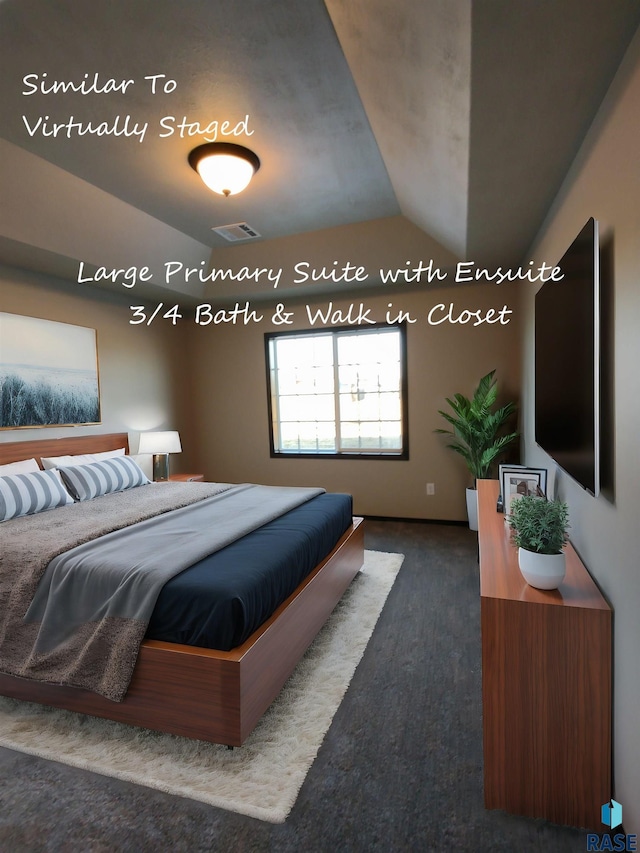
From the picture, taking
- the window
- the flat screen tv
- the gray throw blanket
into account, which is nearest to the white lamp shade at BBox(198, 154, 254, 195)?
the flat screen tv

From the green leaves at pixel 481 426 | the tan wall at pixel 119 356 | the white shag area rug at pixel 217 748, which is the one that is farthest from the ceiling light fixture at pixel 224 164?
the white shag area rug at pixel 217 748

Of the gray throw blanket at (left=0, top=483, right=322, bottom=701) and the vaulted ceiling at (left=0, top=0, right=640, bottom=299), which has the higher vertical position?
the vaulted ceiling at (left=0, top=0, right=640, bottom=299)

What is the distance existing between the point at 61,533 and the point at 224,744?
1.34 metres

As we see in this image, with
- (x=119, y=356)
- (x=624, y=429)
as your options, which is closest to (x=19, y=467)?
(x=119, y=356)

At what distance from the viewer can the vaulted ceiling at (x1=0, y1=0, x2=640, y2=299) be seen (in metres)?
1.50

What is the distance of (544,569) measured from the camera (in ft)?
4.75

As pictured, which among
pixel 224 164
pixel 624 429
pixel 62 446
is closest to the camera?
pixel 624 429

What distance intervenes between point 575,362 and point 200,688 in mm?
1843

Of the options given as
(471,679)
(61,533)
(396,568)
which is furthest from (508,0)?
(396,568)

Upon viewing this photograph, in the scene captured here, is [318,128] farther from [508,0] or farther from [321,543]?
[321,543]

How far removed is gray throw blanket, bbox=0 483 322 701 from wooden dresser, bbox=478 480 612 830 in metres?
1.26

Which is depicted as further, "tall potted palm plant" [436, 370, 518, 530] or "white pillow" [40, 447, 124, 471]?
"tall potted palm plant" [436, 370, 518, 530]

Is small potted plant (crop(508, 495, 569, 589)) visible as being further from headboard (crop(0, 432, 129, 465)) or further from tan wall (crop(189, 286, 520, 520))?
headboard (crop(0, 432, 129, 465))

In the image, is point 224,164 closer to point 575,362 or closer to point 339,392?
point 575,362
